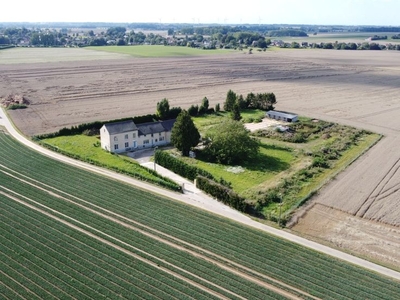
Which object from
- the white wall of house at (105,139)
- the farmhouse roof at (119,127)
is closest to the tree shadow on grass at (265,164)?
the farmhouse roof at (119,127)

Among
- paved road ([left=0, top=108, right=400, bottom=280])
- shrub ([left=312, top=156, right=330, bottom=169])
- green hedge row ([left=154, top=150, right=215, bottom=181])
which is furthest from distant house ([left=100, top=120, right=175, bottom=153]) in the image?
shrub ([left=312, top=156, right=330, bottom=169])

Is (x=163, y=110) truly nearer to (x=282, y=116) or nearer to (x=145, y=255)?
(x=282, y=116)

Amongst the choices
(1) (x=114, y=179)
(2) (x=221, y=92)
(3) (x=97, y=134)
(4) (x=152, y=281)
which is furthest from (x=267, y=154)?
(2) (x=221, y=92)

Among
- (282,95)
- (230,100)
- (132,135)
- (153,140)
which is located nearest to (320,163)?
(153,140)

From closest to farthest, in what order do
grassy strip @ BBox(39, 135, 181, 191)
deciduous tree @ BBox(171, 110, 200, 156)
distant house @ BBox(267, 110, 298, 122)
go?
grassy strip @ BBox(39, 135, 181, 191), deciduous tree @ BBox(171, 110, 200, 156), distant house @ BBox(267, 110, 298, 122)

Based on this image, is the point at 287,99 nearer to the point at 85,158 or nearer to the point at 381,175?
the point at 381,175

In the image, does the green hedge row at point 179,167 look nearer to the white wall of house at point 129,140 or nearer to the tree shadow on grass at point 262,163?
the tree shadow on grass at point 262,163

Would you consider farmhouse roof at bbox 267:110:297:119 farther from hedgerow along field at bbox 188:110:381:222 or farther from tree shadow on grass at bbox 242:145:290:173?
tree shadow on grass at bbox 242:145:290:173
